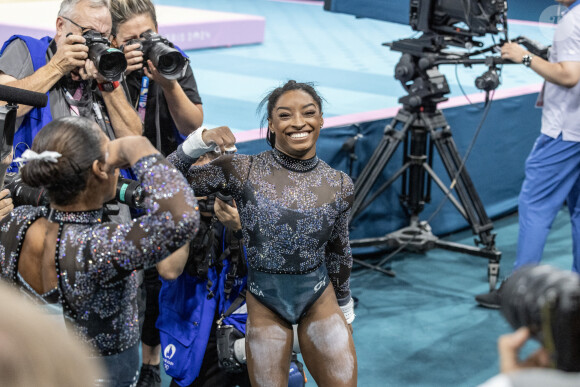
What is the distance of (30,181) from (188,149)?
0.64 m

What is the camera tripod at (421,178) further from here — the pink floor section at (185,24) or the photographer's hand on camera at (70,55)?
the pink floor section at (185,24)

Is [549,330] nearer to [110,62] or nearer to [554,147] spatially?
[110,62]

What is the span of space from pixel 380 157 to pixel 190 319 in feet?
6.65

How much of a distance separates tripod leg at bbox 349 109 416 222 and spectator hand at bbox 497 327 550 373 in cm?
333

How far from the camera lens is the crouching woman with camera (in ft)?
6.13

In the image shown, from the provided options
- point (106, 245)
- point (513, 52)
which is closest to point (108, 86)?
point (106, 245)

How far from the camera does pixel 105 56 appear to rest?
2.55 meters

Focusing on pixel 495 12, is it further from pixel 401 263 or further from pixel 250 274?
pixel 250 274

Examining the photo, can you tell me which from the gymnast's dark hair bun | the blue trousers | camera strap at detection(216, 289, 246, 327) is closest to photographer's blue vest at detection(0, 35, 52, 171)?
the gymnast's dark hair bun

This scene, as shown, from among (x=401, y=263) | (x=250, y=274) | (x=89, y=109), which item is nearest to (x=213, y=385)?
(x=250, y=274)

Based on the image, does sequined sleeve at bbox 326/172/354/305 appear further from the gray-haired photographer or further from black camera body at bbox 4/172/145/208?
the gray-haired photographer

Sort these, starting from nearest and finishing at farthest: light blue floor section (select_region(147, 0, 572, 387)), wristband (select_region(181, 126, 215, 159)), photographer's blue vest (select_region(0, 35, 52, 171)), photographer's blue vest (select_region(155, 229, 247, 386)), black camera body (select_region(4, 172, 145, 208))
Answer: black camera body (select_region(4, 172, 145, 208))
wristband (select_region(181, 126, 215, 159))
photographer's blue vest (select_region(0, 35, 52, 171))
photographer's blue vest (select_region(155, 229, 247, 386))
light blue floor section (select_region(147, 0, 572, 387))

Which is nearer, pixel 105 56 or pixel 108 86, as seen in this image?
pixel 105 56

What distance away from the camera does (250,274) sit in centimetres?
258
